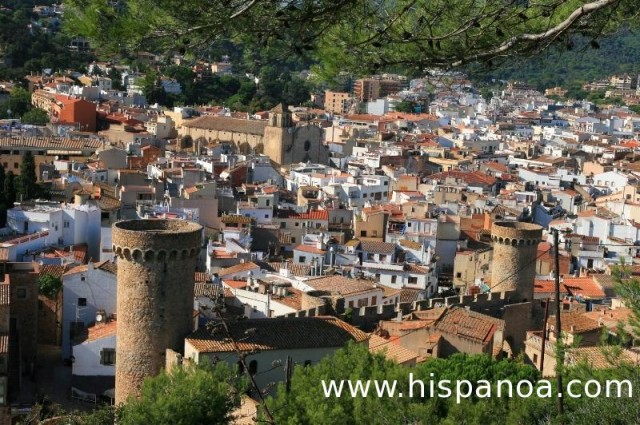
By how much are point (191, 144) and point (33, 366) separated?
35696 millimetres

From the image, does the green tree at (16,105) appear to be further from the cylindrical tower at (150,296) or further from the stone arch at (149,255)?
the stone arch at (149,255)

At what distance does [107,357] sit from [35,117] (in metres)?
36.1

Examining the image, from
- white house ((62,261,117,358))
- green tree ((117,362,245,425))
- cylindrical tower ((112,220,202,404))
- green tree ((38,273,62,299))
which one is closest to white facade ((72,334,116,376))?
white house ((62,261,117,358))

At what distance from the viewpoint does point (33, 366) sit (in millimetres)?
19953

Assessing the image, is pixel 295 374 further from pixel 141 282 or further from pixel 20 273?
pixel 20 273

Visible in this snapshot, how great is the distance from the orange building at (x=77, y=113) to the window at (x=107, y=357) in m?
35.5

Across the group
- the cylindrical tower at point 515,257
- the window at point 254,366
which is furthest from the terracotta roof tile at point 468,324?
the window at point 254,366

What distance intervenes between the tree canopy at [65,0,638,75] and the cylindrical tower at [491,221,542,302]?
1295 centimetres

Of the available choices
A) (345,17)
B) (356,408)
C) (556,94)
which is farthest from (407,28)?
(556,94)

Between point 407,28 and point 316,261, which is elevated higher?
point 407,28

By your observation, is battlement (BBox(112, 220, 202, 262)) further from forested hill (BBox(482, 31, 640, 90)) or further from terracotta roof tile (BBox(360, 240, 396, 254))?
forested hill (BBox(482, 31, 640, 90))

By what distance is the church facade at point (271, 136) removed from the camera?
167 feet

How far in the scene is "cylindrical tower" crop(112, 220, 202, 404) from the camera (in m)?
15.9

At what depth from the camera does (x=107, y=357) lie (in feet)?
63.6
